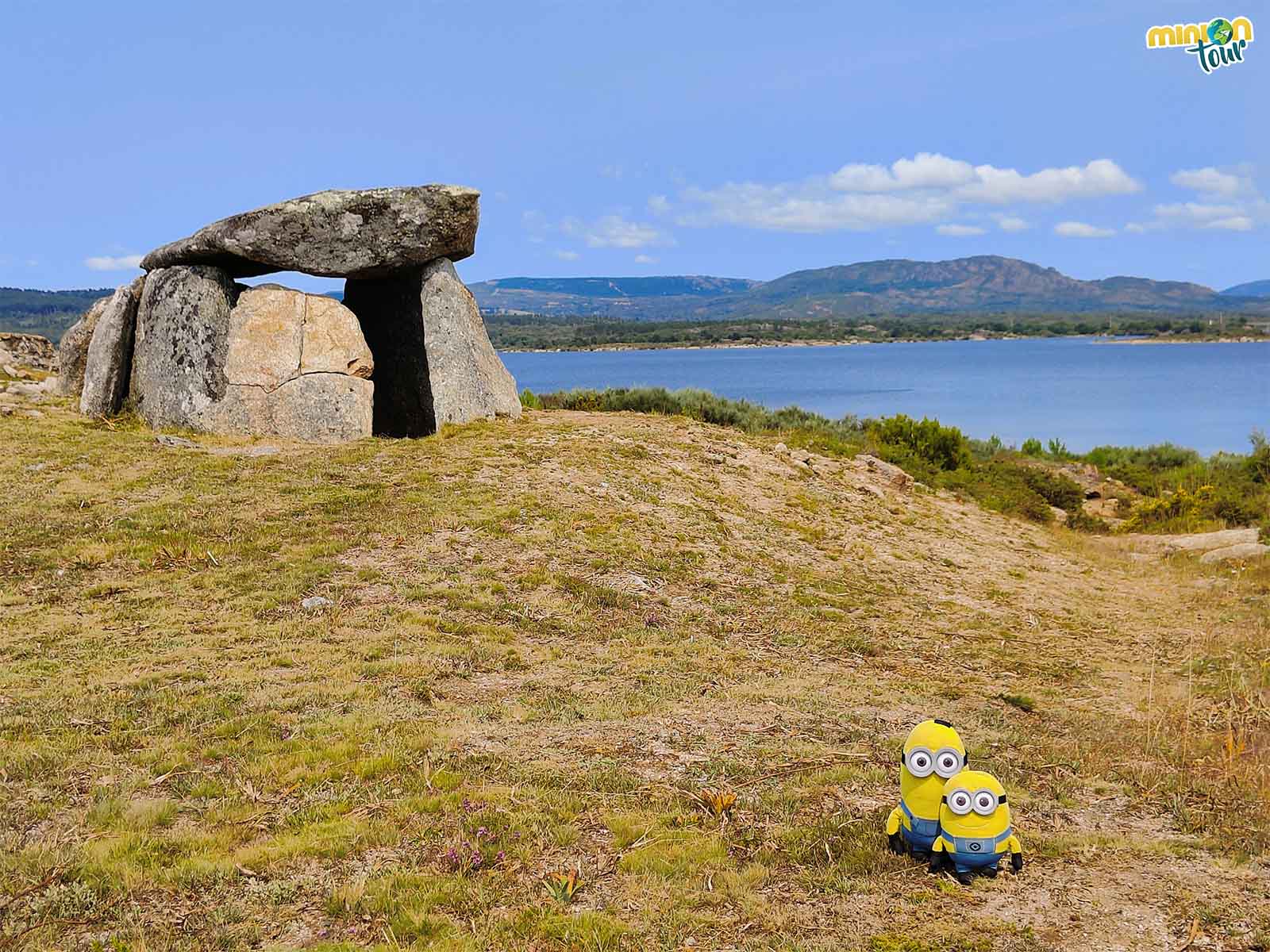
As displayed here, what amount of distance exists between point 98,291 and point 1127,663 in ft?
604

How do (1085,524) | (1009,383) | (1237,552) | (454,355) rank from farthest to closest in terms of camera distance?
(1009,383), (1085,524), (454,355), (1237,552)

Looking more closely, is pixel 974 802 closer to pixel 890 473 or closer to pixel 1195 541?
pixel 890 473

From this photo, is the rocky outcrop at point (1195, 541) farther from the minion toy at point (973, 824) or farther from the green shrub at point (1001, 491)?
the minion toy at point (973, 824)

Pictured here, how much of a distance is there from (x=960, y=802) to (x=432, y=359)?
1143 centimetres

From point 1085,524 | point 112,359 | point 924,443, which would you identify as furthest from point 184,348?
point 1085,524

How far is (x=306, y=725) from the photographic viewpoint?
5.74m

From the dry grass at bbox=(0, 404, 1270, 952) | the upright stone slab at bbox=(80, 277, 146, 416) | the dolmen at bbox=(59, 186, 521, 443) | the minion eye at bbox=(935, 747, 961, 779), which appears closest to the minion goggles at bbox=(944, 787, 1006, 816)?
the minion eye at bbox=(935, 747, 961, 779)

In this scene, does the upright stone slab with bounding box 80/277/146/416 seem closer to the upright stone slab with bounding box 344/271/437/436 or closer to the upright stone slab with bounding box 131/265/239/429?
the upright stone slab with bounding box 131/265/239/429

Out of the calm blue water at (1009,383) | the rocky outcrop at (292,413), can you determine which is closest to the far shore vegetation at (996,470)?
the rocky outcrop at (292,413)

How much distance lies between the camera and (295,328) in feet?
46.0

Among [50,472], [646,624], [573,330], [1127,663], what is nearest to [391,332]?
[50,472]

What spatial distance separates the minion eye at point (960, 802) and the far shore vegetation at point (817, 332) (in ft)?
333

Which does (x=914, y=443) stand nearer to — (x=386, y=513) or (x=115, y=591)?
(x=386, y=513)

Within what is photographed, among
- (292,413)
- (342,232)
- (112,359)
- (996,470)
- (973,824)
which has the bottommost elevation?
(973,824)
